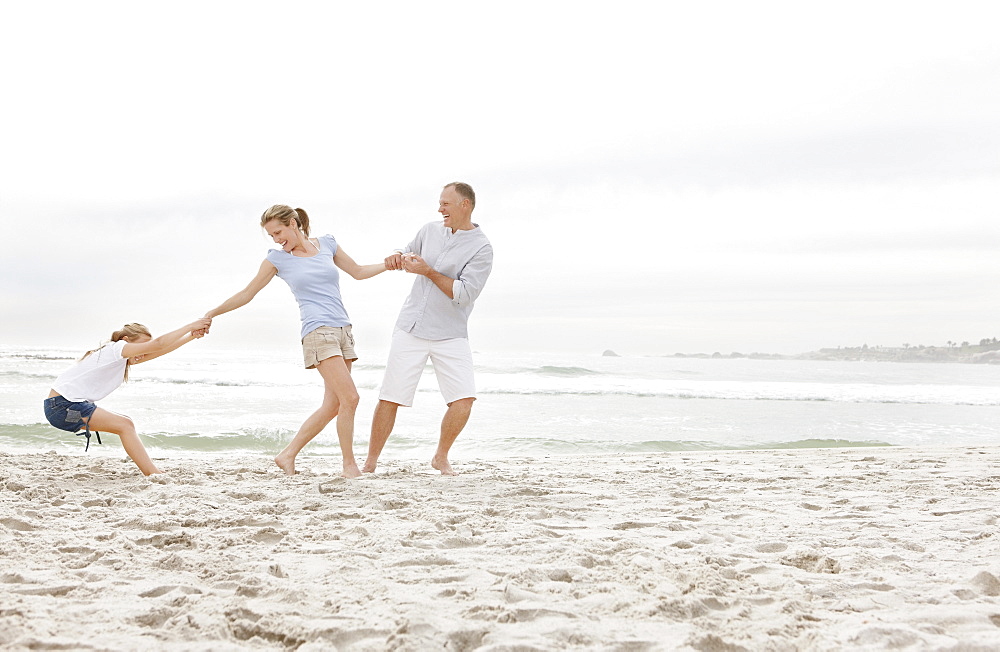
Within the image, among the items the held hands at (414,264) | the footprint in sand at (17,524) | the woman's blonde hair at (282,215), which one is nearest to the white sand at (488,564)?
the footprint in sand at (17,524)

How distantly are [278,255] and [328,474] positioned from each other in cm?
159

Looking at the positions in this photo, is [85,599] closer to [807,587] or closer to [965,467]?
[807,587]

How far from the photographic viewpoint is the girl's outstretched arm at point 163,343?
4.93 meters

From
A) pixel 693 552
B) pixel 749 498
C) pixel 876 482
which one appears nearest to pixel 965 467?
pixel 876 482

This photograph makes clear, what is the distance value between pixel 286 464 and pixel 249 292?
1242 millimetres

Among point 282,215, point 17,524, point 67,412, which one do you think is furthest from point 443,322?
point 17,524

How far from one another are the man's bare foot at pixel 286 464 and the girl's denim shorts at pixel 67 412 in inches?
50.7

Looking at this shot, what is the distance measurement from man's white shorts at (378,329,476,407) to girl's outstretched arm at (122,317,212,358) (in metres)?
1.29

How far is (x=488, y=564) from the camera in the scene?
114 inches

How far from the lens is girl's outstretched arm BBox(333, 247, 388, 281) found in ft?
18.0

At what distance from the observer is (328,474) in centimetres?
525

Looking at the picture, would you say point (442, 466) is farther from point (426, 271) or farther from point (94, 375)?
point (94, 375)

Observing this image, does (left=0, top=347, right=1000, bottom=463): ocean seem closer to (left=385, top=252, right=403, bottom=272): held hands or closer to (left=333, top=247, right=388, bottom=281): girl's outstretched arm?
(left=333, top=247, right=388, bottom=281): girl's outstretched arm

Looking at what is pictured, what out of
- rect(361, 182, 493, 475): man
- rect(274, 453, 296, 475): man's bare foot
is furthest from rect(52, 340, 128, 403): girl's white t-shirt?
rect(361, 182, 493, 475): man
